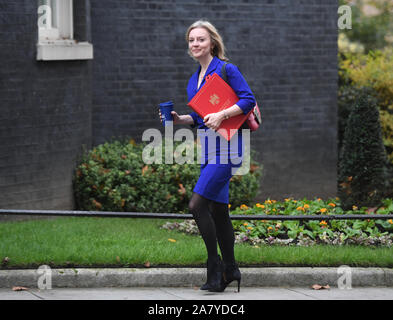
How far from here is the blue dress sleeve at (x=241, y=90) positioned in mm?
5598

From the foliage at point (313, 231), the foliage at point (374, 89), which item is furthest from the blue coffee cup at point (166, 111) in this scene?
the foliage at point (374, 89)

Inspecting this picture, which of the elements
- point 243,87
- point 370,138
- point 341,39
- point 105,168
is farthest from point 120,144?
point 341,39

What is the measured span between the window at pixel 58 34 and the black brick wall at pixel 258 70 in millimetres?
571

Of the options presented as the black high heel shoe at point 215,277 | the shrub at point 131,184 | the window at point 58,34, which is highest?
the window at point 58,34

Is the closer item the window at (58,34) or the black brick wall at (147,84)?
the black brick wall at (147,84)

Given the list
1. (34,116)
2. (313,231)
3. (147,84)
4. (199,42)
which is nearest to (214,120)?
(199,42)

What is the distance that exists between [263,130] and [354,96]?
7.01 ft

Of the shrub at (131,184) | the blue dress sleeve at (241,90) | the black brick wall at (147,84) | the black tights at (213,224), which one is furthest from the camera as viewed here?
the shrub at (131,184)

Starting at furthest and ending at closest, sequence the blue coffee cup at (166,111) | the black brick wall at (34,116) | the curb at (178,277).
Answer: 1. the black brick wall at (34,116)
2. the curb at (178,277)
3. the blue coffee cup at (166,111)

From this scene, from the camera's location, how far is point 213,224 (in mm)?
5746

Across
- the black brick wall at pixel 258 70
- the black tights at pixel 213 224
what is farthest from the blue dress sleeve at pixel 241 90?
the black brick wall at pixel 258 70

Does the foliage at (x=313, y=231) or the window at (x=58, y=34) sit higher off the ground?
the window at (x=58, y=34)

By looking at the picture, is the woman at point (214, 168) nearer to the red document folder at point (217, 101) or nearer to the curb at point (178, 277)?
the red document folder at point (217, 101)

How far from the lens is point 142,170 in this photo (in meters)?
9.23
